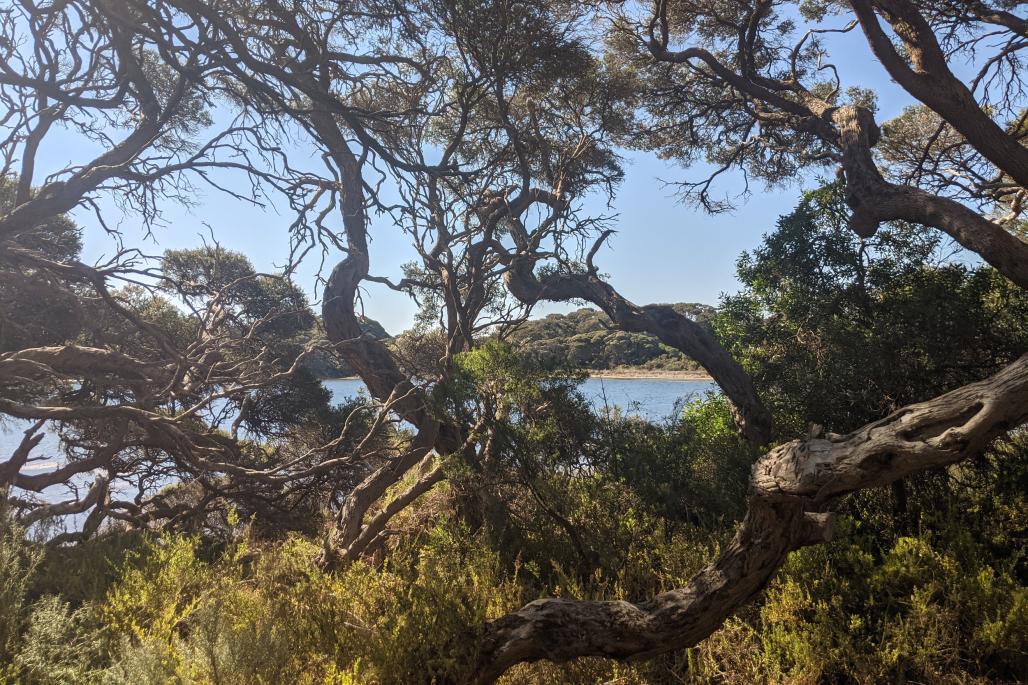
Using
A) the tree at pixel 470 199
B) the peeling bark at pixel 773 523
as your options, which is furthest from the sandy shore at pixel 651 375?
the peeling bark at pixel 773 523

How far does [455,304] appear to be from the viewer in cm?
639

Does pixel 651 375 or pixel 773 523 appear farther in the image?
pixel 651 375

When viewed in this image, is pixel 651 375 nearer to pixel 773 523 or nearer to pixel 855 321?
pixel 855 321

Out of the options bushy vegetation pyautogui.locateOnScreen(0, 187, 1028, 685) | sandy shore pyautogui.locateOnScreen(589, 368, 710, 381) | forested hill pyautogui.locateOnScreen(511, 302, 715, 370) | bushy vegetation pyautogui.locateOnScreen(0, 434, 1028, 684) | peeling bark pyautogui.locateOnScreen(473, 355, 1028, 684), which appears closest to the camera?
peeling bark pyautogui.locateOnScreen(473, 355, 1028, 684)

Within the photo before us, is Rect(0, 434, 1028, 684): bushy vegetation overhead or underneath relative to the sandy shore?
underneath

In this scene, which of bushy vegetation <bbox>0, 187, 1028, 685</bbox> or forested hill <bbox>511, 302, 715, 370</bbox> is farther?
forested hill <bbox>511, 302, 715, 370</bbox>

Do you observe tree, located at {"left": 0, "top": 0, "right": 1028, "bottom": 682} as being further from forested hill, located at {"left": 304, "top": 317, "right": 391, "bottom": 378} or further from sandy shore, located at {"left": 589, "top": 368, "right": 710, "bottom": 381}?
sandy shore, located at {"left": 589, "top": 368, "right": 710, "bottom": 381}

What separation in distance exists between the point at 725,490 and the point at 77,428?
7.33m

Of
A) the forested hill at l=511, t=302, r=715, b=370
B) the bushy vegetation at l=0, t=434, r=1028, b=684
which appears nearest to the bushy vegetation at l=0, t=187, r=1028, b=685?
the bushy vegetation at l=0, t=434, r=1028, b=684

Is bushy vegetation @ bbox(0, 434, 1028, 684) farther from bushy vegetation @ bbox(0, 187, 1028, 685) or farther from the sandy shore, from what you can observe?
the sandy shore

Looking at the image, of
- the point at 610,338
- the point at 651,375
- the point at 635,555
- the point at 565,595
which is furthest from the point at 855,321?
the point at 651,375

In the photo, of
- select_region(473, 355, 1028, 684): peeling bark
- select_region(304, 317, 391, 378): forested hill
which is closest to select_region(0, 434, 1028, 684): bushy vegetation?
select_region(473, 355, 1028, 684): peeling bark

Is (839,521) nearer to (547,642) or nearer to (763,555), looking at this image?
(763,555)

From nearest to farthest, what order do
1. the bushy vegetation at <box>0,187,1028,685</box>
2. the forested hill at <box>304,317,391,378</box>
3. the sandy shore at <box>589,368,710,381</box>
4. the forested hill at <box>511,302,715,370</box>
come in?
the bushy vegetation at <box>0,187,1028,685</box>, the forested hill at <box>304,317,391,378</box>, the forested hill at <box>511,302,715,370</box>, the sandy shore at <box>589,368,710,381</box>
